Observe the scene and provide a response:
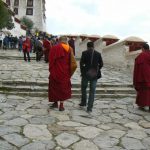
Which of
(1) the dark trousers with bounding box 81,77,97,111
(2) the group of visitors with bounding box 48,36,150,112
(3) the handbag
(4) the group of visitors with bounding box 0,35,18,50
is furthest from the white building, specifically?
(3) the handbag

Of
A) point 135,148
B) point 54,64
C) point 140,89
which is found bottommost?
point 135,148

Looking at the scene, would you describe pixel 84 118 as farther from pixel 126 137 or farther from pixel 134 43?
pixel 134 43

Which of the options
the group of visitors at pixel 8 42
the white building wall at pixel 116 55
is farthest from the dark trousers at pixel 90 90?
the group of visitors at pixel 8 42

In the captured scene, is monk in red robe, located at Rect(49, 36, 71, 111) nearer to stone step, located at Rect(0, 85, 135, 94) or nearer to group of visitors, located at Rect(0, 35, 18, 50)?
stone step, located at Rect(0, 85, 135, 94)

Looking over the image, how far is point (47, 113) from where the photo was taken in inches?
313

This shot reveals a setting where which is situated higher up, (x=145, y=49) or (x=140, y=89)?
(x=145, y=49)

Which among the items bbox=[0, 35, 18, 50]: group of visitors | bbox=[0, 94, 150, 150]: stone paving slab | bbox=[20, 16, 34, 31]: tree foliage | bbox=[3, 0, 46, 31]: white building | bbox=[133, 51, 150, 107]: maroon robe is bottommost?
bbox=[0, 94, 150, 150]: stone paving slab

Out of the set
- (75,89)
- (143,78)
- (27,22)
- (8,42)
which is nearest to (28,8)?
(27,22)

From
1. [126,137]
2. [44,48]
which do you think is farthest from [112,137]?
[44,48]

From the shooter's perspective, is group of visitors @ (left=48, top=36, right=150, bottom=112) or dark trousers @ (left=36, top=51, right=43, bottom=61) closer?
group of visitors @ (left=48, top=36, right=150, bottom=112)

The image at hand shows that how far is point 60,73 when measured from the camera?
26.5 ft

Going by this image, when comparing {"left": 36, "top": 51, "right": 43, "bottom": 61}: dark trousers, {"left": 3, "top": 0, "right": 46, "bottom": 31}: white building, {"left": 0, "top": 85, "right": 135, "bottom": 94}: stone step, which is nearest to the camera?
{"left": 0, "top": 85, "right": 135, "bottom": 94}: stone step

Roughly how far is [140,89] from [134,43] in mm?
7806

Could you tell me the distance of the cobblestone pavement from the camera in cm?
595
